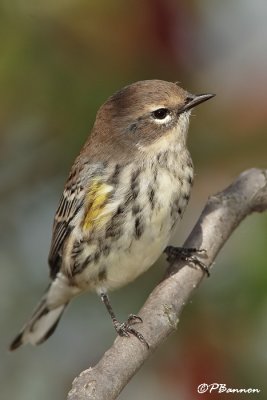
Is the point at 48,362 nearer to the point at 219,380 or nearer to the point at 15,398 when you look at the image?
the point at 15,398

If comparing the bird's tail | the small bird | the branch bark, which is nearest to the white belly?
the small bird

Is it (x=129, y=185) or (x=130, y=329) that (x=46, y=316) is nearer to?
(x=129, y=185)

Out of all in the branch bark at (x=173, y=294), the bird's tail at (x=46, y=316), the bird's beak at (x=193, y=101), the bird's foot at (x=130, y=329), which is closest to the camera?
the branch bark at (x=173, y=294)

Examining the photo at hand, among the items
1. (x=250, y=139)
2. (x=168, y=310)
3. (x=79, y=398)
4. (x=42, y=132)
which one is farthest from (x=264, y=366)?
(x=42, y=132)

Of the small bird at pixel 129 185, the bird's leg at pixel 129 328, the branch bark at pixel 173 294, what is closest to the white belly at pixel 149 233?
the small bird at pixel 129 185

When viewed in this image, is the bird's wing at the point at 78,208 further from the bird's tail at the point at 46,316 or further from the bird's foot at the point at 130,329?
the bird's foot at the point at 130,329

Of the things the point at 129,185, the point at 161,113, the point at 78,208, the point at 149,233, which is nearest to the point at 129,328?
the point at 149,233
